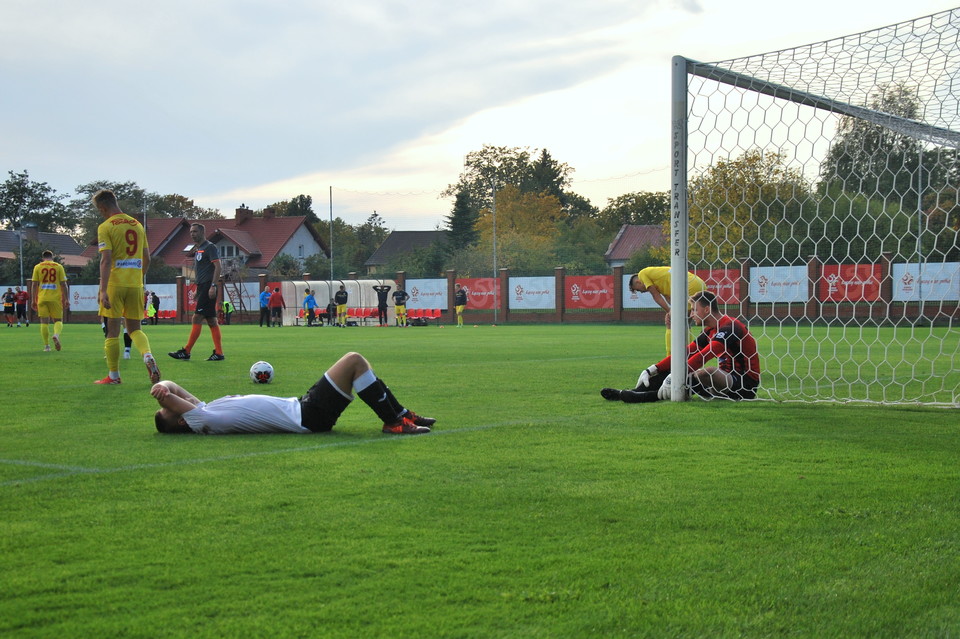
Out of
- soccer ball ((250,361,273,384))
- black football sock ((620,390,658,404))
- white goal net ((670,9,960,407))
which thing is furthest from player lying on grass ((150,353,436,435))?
soccer ball ((250,361,273,384))

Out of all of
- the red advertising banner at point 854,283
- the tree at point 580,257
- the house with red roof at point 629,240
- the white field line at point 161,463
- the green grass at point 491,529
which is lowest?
the green grass at point 491,529

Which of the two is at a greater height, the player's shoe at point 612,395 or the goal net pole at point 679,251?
the goal net pole at point 679,251

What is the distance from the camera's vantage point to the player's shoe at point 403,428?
6719 millimetres

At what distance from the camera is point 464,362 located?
14953 millimetres

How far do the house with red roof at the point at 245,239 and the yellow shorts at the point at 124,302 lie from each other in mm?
65477

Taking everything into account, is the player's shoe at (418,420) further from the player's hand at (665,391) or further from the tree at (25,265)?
the tree at (25,265)

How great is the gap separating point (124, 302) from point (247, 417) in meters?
5.30

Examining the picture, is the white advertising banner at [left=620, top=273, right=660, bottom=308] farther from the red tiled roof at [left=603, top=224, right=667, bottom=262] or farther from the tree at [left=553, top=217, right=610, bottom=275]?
the red tiled roof at [left=603, top=224, right=667, bottom=262]

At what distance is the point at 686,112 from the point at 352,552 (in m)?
Answer: 6.85

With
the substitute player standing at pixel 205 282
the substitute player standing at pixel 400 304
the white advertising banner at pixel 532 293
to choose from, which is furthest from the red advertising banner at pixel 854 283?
the substitute player standing at pixel 400 304

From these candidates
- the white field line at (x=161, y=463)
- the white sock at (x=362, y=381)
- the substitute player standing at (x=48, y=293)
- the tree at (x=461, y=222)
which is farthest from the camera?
the tree at (x=461, y=222)

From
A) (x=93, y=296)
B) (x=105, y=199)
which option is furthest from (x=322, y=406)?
(x=93, y=296)

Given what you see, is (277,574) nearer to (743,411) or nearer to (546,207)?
(743,411)

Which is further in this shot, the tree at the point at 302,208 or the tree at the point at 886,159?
the tree at the point at 302,208
